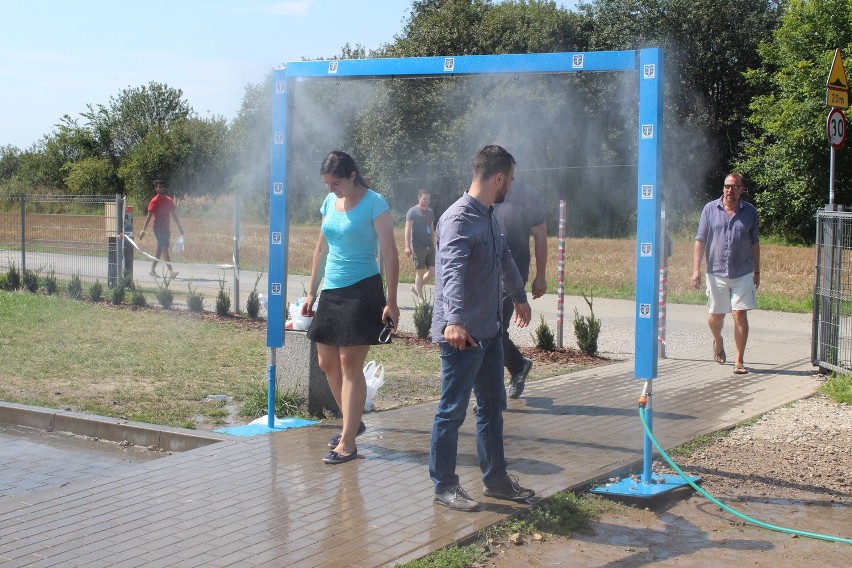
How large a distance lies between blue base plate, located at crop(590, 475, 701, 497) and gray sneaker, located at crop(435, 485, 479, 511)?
86 cm

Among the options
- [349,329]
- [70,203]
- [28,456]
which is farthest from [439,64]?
[70,203]

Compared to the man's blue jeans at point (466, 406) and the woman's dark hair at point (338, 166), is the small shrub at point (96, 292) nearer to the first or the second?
the woman's dark hair at point (338, 166)

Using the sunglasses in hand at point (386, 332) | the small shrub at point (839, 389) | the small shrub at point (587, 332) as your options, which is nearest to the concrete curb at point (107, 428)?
the sunglasses in hand at point (386, 332)

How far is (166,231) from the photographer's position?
65.0ft

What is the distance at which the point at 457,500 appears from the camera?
5.22 metres

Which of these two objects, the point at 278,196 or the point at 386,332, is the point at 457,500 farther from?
the point at 278,196

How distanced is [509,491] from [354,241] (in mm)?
1832

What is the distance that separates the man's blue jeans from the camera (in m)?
5.14

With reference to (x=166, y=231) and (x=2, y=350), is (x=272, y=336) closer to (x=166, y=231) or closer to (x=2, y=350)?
(x=2, y=350)

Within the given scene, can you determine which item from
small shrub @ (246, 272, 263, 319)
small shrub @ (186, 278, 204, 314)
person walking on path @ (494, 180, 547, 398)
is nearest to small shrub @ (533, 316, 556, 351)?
person walking on path @ (494, 180, 547, 398)

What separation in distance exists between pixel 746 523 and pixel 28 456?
467cm

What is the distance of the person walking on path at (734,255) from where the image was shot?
10.1m

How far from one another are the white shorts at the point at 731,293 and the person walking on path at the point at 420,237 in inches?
230

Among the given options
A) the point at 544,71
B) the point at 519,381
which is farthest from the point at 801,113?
the point at 544,71
